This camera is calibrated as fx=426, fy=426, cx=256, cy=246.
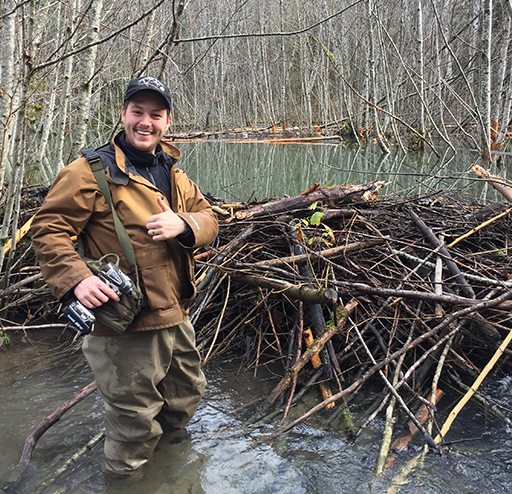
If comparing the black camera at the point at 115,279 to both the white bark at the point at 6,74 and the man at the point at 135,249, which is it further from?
the white bark at the point at 6,74

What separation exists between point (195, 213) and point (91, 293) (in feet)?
2.21

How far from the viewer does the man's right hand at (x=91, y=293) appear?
6.07ft

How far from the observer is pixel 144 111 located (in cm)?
214

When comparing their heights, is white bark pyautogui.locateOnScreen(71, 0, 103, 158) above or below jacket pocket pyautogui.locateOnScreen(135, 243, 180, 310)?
above

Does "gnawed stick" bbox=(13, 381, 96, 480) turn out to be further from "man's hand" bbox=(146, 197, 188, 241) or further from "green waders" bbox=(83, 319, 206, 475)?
"man's hand" bbox=(146, 197, 188, 241)

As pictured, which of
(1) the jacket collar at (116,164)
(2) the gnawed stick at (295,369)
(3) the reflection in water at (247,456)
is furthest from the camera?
(2) the gnawed stick at (295,369)

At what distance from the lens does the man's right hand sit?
6.07 feet

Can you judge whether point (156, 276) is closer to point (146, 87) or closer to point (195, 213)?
point (195, 213)

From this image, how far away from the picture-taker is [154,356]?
2150 millimetres

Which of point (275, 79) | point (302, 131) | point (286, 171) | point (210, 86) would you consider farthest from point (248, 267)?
point (275, 79)

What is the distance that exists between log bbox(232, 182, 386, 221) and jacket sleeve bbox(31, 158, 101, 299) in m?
2.36

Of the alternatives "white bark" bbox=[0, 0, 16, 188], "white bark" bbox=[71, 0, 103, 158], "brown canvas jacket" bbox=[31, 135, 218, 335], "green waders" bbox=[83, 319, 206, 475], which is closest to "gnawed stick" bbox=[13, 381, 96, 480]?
"green waders" bbox=[83, 319, 206, 475]

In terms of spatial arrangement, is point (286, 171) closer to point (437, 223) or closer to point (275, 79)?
point (437, 223)

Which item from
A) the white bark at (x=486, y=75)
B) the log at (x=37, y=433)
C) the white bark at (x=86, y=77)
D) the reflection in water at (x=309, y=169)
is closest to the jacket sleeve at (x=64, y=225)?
the log at (x=37, y=433)
